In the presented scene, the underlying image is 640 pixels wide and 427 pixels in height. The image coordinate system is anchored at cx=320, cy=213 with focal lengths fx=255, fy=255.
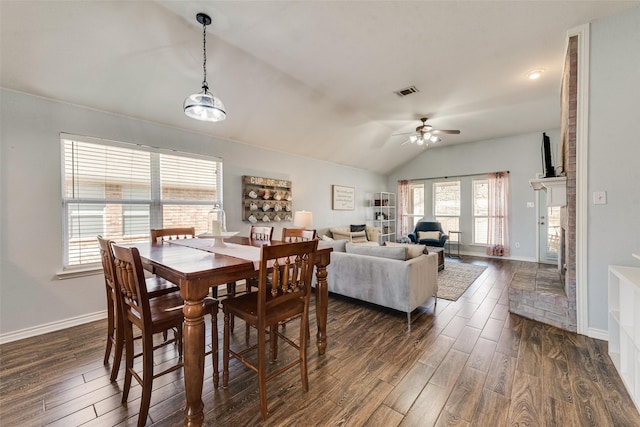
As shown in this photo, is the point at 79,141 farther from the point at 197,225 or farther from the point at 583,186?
the point at 583,186

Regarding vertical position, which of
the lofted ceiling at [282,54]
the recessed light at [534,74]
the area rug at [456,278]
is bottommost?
the area rug at [456,278]

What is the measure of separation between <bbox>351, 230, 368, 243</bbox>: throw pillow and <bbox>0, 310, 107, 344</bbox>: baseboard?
448 centimetres

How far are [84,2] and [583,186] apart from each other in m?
4.51

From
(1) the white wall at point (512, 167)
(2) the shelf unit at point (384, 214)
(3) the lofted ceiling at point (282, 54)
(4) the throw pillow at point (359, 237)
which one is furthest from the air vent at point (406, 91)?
(2) the shelf unit at point (384, 214)

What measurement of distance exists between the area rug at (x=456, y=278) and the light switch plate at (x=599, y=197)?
1.79 meters

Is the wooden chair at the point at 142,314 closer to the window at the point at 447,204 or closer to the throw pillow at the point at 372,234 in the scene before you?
the throw pillow at the point at 372,234

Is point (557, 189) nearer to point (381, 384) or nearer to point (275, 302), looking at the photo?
point (381, 384)

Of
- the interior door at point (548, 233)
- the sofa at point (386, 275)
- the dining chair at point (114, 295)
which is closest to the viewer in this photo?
the dining chair at point (114, 295)

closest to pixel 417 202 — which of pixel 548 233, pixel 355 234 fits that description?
pixel 355 234

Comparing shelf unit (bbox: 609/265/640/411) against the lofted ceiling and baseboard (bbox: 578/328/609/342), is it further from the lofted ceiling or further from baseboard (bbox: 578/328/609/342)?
the lofted ceiling

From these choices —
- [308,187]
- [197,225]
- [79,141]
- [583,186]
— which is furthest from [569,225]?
[79,141]

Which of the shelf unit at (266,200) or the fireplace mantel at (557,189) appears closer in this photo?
the fireplace mantel at (557,189)

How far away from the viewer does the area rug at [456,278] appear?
362cm

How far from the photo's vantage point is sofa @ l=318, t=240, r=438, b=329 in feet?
8.76
